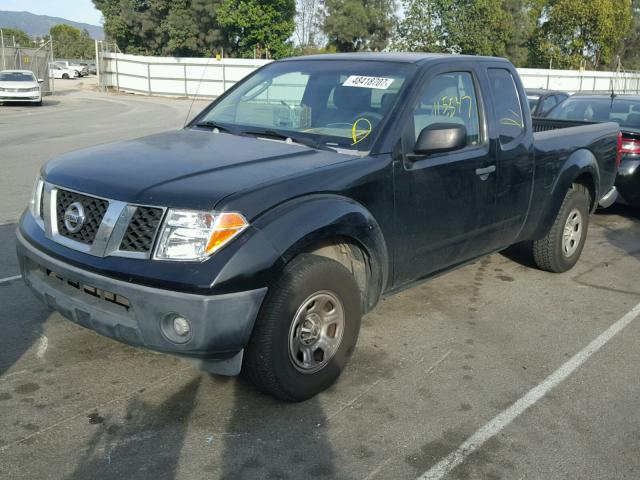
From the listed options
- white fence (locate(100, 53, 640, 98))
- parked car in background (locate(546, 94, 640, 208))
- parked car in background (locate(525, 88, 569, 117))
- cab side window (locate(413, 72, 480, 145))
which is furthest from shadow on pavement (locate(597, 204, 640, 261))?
white fence (locate(100, 53, 640, 98))

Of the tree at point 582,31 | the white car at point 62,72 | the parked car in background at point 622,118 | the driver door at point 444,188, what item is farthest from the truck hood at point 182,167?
the white car at point 62,72

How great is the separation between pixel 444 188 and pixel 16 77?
27.5m

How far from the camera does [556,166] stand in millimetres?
5758

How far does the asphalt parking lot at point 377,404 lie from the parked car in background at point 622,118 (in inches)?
122

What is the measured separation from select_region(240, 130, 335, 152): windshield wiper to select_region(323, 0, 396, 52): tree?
2475 inches

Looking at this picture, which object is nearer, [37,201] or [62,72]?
[37,201]

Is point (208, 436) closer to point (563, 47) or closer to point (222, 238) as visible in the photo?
point (222, 238)

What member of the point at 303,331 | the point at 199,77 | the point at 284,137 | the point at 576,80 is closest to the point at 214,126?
the point at 284,137

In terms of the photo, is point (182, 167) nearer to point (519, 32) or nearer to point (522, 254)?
point (522, 254)

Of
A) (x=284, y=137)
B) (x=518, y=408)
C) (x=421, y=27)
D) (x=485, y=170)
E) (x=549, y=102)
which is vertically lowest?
(x=518, y=408)

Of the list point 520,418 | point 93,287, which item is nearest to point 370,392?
point 520,418

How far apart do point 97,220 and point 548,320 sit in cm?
343

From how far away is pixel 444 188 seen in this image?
14.7 ft

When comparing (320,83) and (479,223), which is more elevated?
(320,83)
